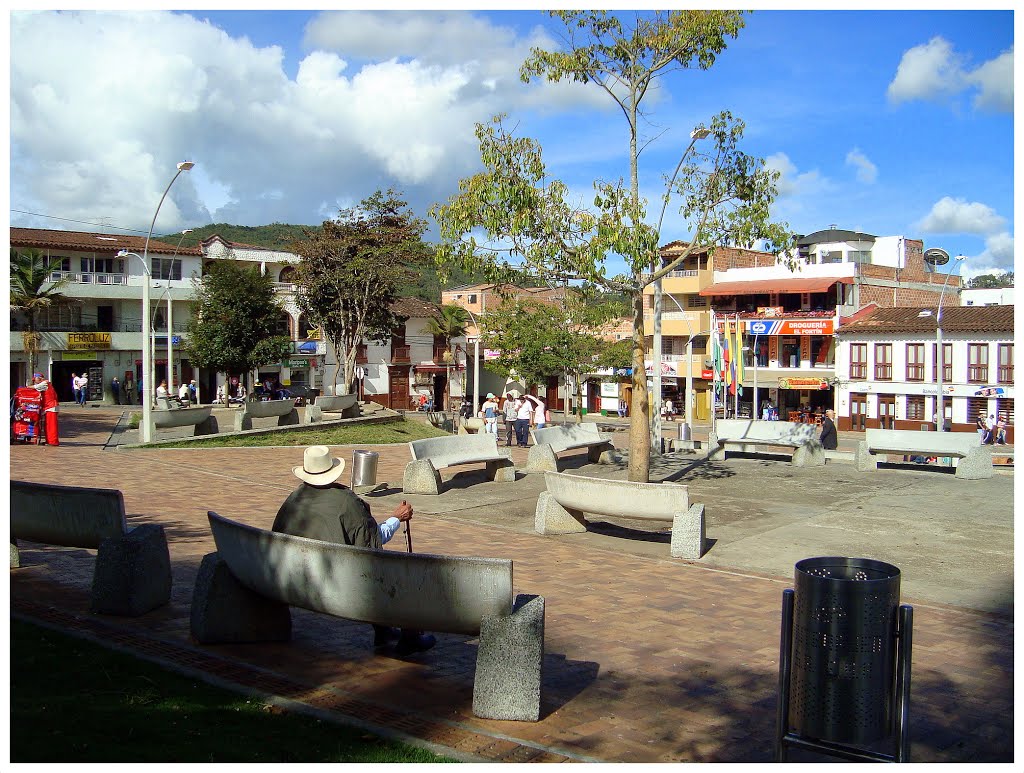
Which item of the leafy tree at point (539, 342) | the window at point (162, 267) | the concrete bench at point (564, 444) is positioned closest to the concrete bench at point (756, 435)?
the concrete bench at point (564, 444)

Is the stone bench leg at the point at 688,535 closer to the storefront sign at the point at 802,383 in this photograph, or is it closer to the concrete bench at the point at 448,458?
the concrete bench at the point at 448,458

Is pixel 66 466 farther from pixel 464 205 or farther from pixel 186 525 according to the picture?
pixel 464 205

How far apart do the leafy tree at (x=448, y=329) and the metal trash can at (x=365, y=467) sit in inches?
1986

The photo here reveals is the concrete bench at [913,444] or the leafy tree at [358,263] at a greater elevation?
the leafy tree at [358,263]

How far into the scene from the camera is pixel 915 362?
161ft

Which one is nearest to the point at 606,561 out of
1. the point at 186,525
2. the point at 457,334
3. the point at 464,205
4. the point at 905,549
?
the point at 905,549

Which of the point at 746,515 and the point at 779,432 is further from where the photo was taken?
the point at 779,432

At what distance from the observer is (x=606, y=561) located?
9289 millimetres

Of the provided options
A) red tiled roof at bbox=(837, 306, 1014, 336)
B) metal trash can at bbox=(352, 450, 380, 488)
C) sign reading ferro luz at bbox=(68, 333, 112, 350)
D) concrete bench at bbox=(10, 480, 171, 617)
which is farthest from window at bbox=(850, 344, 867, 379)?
concrete bench at bbox=(10, 480, 171, 617)

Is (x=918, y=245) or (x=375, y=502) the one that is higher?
(x=918, y=245)

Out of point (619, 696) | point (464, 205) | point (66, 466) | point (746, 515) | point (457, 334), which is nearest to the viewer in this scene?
point (619, 696)

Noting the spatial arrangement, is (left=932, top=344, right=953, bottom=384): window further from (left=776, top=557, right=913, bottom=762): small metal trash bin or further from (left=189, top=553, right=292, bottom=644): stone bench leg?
(left=776, top=557, right=913, bottom=762): small metal trash bin

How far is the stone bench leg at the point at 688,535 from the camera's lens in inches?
373

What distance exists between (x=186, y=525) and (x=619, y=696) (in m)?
6.44
